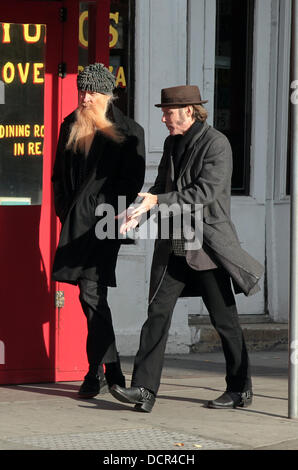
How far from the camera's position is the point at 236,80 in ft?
33.5

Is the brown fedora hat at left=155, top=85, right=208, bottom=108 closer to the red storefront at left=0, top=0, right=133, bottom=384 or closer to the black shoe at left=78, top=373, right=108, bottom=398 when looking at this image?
the red storefront at left=0, top=0, right=133, bottom=384

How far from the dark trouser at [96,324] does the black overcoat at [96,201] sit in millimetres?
66

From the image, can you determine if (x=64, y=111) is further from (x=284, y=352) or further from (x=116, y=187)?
(x=284, y=352)

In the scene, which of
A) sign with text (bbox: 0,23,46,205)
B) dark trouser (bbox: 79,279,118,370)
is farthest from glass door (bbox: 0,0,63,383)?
dark trouser (bbox: 79,279,118,370)

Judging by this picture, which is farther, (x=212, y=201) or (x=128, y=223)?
(x=212, y=201)

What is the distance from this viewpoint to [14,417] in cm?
632

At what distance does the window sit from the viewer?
397 inches

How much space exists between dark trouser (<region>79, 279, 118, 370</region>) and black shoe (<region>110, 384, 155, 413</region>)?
45 cm

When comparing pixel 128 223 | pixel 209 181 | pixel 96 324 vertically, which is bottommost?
pixel 96 324

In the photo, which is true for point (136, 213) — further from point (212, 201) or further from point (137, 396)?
point (137, 396)

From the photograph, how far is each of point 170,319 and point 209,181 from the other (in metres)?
0.83

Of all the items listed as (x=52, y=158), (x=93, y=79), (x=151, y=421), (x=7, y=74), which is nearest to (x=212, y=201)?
(x=93, y=79)

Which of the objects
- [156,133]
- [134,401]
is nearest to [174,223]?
[134,401]

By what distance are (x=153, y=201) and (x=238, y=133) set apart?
165 inches
